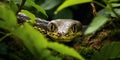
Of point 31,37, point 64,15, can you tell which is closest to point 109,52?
point 31,37

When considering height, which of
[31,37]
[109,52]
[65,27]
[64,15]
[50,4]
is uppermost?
[50,4]

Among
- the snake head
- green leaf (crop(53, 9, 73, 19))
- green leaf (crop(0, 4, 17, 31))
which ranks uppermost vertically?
green leaf (crop(53, 9, 73, 19))

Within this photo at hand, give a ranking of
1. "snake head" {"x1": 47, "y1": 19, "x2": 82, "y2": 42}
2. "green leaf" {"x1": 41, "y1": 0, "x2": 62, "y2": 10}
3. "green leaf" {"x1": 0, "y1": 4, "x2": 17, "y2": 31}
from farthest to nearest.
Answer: "green leaf" {"x1": 41, "y1": 0, "x2": 62, "y2": 10} → "snake head" {"x1": 47, "y1": 19, "x2": 82, "y2": 42} → "green leaf" {"x1": 0, "y1": 4, "x2": 17, "y2": 31}

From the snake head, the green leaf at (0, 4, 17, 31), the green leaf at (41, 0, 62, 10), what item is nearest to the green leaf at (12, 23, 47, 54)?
the green leaf at (0, 4, 17, 31)

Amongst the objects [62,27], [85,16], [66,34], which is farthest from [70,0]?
[85,16]

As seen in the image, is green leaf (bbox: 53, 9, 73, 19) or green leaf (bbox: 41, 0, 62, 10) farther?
green leaf (bbox: 53, 9, 73, 19)

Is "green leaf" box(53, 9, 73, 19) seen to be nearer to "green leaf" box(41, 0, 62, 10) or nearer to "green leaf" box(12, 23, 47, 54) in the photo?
"green leaf" box(41, 0, 62, 10)

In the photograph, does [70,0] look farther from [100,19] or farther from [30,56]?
[30,56]

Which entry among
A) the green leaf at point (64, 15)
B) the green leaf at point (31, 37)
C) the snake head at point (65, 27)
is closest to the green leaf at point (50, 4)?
the green leaf at point (64, 15)

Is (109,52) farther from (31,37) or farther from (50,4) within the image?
(50,4)

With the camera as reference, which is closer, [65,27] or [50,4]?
[65,27]
